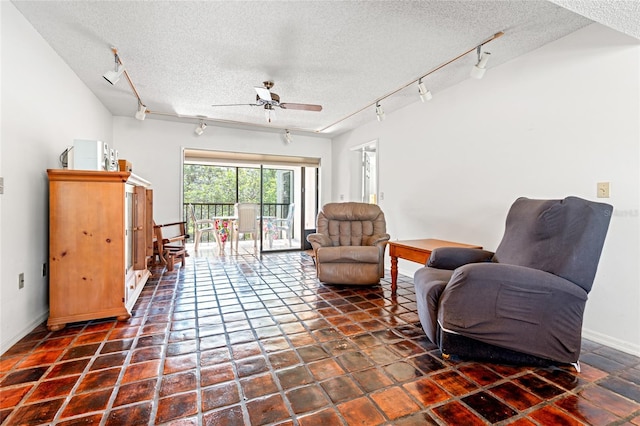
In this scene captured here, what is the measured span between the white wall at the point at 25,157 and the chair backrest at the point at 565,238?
3577 millimetres

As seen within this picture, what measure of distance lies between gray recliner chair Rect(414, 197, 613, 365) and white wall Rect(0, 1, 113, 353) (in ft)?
9.77

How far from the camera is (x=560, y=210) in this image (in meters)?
1.92

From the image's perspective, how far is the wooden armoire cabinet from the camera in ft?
7.49

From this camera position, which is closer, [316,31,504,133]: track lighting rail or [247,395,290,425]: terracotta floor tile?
[247,395,290,425]: terracotta floor tile

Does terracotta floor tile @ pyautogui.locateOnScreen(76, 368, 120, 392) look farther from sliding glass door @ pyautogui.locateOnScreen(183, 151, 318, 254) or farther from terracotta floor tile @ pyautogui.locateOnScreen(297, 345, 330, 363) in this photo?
sliding glass door @ pyautogui.locateOnScreen(183, 151, 318, 254)

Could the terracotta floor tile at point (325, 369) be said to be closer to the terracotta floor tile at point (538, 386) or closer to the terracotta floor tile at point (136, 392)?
the terracotta floor tile at point (136, 392)

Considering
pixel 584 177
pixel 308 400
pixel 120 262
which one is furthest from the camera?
pixel 120 262

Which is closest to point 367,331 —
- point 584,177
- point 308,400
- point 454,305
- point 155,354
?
point 454,305

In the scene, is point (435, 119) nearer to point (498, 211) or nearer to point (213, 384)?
point (498, 211)

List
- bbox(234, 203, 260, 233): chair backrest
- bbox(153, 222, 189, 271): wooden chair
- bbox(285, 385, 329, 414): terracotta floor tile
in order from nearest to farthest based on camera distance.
→ 1. bbox(285, 385, 329, 414): terracotta floor tile
2. bbox(153, 222, 189, 271): wooden chair
3. bbox(234, 203, 260, 233): chair backrest

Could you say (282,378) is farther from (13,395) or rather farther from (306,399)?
(13,395)

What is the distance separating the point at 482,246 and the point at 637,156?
1.36 meters

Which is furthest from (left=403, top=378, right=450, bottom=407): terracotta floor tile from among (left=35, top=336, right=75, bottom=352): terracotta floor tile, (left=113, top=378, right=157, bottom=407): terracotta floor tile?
(left=35, top=336, right=75, bottom=352): terracotta floor tile

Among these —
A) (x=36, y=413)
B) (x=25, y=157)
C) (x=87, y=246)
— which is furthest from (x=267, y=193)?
(x=36, y=413)
